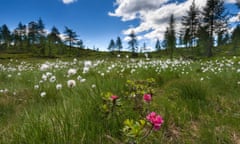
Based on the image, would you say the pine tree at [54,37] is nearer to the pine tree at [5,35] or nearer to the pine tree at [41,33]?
the pine tree at [41,33]

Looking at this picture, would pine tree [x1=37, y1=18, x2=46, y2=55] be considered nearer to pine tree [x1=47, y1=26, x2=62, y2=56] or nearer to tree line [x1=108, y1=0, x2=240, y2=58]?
pine tree [x1=47, y1=26, x2=62, y2=56]

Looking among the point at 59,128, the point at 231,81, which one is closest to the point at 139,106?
the point at 59,128

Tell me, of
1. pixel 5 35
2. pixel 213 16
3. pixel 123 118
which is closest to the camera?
pixel 123 118

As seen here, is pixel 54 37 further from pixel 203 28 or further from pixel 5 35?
pixel 203 28

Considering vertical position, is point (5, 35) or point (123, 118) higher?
point (5, 35)

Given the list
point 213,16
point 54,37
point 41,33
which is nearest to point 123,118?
point 213,16

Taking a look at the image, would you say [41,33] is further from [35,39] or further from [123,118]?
[123,118]

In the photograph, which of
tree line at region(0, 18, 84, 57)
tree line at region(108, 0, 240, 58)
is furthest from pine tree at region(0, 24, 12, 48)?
tree line at region(108, 0, 240, 58)

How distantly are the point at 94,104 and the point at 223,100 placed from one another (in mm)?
2787

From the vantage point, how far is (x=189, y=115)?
327 centimetres

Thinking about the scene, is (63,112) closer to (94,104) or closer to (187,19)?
(94,104)

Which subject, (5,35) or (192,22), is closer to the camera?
(192,22)

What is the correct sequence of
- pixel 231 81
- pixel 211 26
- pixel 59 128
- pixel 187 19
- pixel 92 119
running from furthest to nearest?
pixel 187 19 < pixel 211 26 < pixel 231 81 < pixel 92 119 < pixel 59 128

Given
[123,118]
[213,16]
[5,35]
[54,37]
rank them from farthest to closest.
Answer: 1. [5,35]
2. [54,37]
3. [213,16]
4. [123,118]
